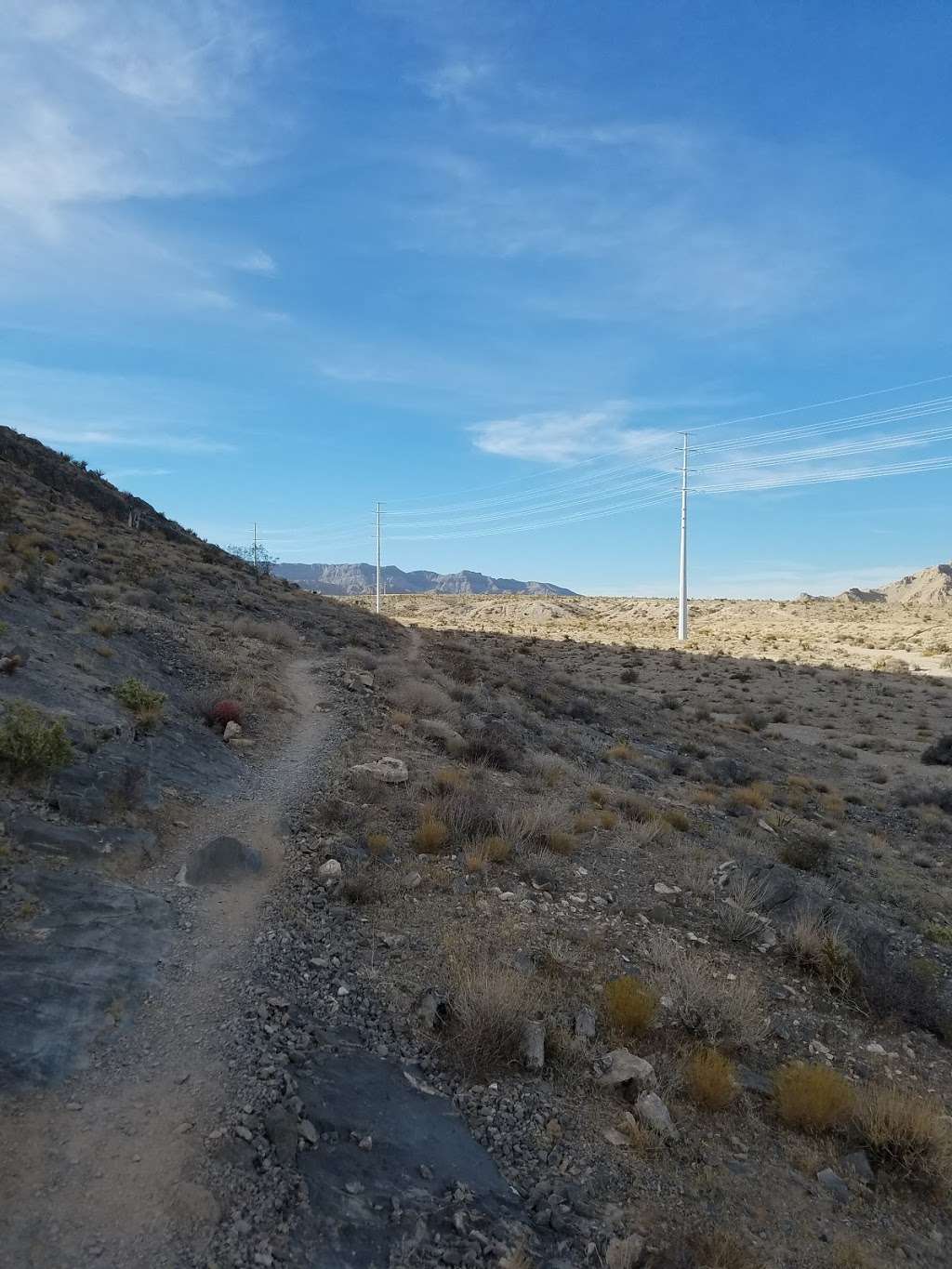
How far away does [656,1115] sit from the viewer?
17.7 feet

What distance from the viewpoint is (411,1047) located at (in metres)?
5.91

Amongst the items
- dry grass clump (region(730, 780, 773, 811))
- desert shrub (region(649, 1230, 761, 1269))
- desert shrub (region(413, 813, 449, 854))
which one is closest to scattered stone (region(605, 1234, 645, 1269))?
desert shrub (region(649, 1230, 761, 1269))

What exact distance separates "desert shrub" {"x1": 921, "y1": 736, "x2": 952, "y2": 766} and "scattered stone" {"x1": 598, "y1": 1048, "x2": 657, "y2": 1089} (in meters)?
26.3

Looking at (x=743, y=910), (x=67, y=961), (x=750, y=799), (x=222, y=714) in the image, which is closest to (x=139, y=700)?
(x=222, y=714)

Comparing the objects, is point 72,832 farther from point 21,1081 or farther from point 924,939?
point 924,939

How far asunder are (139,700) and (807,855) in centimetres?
1256

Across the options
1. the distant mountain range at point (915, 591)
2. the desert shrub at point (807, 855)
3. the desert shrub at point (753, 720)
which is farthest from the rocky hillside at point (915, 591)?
the desert shrub at point (807, 855)

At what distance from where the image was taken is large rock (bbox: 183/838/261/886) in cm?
789

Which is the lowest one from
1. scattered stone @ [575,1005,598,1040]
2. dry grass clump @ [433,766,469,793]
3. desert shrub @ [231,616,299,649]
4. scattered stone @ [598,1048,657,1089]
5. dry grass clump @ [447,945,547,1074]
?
scattered stone @ [598,1048,657,1089]

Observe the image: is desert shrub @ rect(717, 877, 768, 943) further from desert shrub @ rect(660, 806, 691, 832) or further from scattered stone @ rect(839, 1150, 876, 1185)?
scattered stone @ rect(839, 1150, 876, 1185)

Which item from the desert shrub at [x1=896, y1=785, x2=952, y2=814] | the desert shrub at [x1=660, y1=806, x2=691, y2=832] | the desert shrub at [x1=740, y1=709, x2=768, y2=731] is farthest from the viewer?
the desert shrub at [x1=740, y1=709, x2=768, y2=731]

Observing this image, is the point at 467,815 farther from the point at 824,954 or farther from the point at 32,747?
the point at 32,747

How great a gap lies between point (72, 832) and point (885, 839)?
57.9 ft

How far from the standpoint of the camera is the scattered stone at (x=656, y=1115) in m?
5.34
